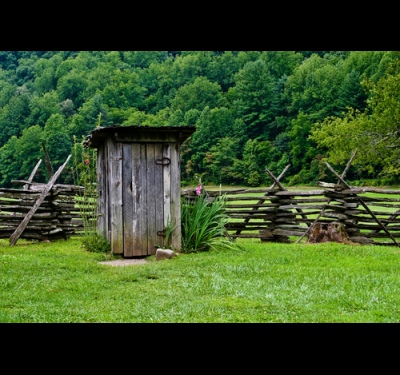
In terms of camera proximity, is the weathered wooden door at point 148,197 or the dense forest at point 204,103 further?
the dense forest at point 204,103

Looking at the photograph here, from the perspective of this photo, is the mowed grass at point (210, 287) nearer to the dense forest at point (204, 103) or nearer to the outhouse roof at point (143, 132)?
the outhouse roof at point (143, 132)

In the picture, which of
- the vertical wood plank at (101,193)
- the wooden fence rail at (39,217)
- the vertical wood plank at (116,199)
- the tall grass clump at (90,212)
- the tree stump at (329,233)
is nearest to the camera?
the vertical wood plank at (116,199)

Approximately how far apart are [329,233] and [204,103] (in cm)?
4914

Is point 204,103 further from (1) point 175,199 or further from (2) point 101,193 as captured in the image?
(1) point 175,199

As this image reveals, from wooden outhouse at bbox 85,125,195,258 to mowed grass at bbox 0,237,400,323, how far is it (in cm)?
49

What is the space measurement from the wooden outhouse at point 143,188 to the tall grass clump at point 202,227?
218 mm

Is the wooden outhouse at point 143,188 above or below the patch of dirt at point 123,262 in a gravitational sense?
above

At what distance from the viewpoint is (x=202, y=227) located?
10875 millimetres

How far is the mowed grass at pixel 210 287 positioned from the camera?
581 cm

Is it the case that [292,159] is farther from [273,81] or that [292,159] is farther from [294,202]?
[294,202]

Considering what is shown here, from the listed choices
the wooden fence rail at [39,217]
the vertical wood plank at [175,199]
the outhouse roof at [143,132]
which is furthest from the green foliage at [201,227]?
the wooden fence rail at [39,217]
